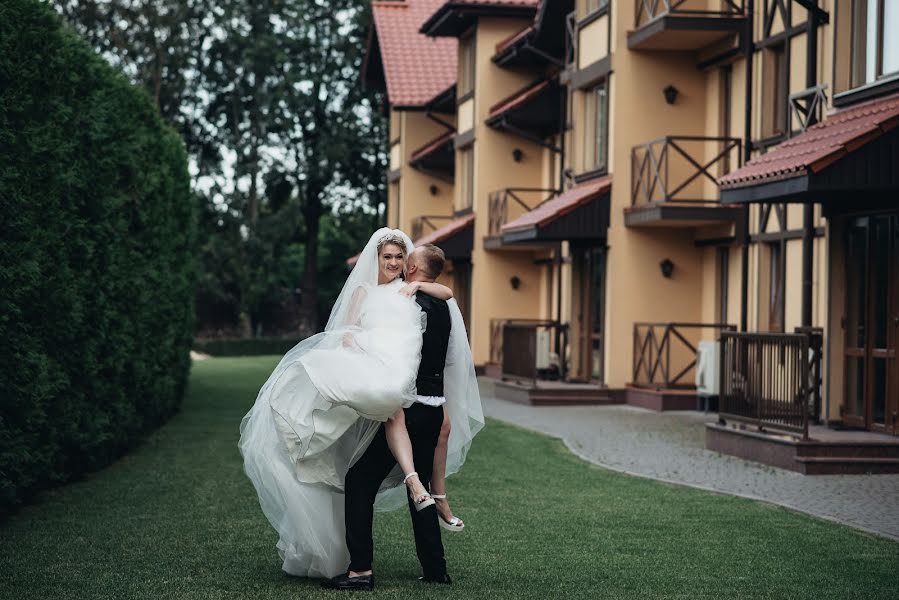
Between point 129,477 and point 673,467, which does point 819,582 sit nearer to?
point 673,467

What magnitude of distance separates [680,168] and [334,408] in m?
15.6

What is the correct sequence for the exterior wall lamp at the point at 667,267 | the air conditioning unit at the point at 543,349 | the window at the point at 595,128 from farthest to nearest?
the air conditioning unit at the point at 543,349, the window at the point at 595,128, the exterior wall lamp at the point at 667,267

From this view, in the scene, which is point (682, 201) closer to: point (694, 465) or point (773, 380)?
point (773, 380)

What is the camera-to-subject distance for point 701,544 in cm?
907

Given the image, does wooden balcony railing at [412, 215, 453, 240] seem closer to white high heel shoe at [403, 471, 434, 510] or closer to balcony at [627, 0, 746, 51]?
balcony at [627, 0, 746, 51]

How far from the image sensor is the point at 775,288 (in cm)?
1978

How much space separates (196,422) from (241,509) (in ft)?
26.4

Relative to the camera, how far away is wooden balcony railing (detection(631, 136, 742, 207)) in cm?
2102

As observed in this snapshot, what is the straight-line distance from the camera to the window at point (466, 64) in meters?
33.0

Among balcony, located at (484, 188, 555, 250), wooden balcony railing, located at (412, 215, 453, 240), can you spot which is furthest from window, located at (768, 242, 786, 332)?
wooden balcony railing, located at (412, 215, 453, 240)

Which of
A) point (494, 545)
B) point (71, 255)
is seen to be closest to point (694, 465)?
point (494, 545)

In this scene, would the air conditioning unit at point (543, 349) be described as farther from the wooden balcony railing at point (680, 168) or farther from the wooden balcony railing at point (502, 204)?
the wooden balcony railing at point (502, 204)

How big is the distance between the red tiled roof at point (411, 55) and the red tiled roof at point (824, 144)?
2519 cm

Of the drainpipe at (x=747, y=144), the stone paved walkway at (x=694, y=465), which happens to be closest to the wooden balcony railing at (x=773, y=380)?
the stone paved walkway at (x=694, y=465)
